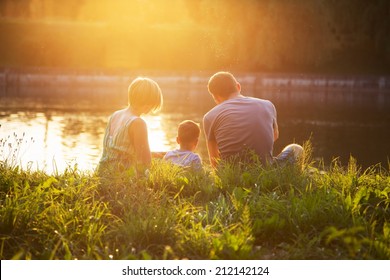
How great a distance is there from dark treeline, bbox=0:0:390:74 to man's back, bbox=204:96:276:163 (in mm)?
28241

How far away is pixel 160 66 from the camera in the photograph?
5906 centimetres

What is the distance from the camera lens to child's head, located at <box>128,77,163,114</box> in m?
5.48

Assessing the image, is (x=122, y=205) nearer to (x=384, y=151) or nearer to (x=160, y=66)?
(x=384, y=151)

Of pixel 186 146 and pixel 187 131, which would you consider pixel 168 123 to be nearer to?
pixel 186 146

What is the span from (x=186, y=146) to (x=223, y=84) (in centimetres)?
70

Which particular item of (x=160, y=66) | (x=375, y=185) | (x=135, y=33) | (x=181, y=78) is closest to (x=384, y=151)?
(x=375, y=185)

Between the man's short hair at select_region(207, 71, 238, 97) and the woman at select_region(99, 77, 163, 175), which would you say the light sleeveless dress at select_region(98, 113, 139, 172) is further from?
the man's short hair at select_region(207, 71, 238, 97)

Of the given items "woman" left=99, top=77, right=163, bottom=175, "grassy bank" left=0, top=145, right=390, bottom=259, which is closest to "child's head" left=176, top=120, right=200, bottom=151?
"woman" left=99, top=77, right=163, bottom=175

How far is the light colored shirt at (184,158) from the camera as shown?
20.1ft

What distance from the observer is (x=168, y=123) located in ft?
69.9

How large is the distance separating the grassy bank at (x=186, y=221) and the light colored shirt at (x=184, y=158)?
989 millimetres

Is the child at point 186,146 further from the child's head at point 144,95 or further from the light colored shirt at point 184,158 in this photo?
the child's head at point 144,95

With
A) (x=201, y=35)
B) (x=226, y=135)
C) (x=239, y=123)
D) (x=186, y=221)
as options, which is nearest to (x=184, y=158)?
(x=226, y=135)

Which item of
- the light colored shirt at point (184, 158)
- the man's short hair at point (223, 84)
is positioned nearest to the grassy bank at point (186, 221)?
the light colored shirt at point (184, 158)
